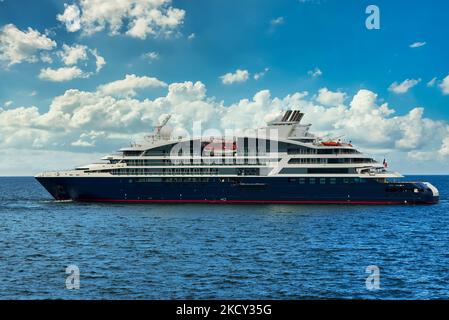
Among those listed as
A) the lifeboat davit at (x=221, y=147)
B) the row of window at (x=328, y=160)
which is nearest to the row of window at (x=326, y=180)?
the row of window at (x=328, y=160)

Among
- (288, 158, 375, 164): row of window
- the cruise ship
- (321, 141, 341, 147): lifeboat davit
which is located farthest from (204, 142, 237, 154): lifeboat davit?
(321, 141, 341, 147): lifeboat davit

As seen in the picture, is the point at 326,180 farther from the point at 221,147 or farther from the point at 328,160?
the point at 221,147

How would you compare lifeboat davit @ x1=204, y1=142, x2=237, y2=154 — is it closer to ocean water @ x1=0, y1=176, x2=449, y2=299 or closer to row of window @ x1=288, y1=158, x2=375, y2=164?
row of window @ x1=288, y1=158, x2=375, y2=164

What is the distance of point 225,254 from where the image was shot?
3553cm

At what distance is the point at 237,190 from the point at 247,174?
3.57 meters

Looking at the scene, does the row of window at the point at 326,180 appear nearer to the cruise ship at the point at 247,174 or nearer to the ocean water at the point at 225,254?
the cruise ship at the point at 247,174

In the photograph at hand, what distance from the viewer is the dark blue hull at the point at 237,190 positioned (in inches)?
2926

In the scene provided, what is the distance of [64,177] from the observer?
79.8 metres

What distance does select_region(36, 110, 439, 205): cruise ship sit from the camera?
74.6 metres
